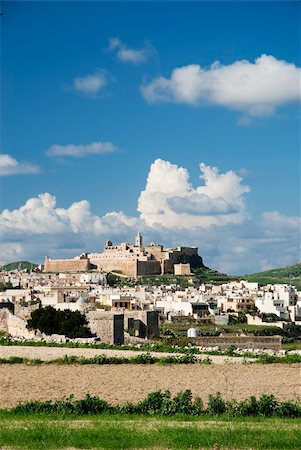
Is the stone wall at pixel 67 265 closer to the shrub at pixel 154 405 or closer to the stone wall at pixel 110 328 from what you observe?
the stone wall at pixel 110 328

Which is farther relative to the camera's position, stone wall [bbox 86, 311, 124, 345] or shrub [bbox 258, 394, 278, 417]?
stone wall [bbox 86, 311, 124, 345]

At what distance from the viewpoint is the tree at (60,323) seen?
81.7ft

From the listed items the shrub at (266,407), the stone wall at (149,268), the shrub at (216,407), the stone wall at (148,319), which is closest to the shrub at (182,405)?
the shrub at (216,407)

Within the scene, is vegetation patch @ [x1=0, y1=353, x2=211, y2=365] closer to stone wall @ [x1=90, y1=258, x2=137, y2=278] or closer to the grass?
the grass

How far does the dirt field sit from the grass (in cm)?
218

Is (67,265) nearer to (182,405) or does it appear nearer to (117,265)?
(117,265)

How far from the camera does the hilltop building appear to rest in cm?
10562

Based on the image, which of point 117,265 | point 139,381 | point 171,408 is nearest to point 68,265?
point 117,265

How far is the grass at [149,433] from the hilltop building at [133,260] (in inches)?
3728

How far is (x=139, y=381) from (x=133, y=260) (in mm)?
91938

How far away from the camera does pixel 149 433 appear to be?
8961mm

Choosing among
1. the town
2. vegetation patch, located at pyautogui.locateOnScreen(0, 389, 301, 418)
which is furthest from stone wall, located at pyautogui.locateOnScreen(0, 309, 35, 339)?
vegetation patch, located at pyautogui.locateOnScreen(0, 389, 301, 418)

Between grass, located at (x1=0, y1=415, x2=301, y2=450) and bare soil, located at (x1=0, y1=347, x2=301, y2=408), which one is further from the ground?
bare soil, located at (x1=0, y1=347, x2=301, y2=408)

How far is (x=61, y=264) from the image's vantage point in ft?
371
